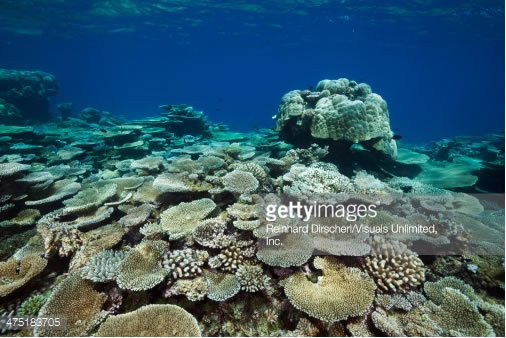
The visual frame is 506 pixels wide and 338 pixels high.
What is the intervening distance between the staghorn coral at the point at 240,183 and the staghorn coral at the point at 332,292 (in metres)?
1.68

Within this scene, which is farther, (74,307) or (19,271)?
(19,271)

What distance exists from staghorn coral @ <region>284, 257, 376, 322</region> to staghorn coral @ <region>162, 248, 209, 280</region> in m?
1.16

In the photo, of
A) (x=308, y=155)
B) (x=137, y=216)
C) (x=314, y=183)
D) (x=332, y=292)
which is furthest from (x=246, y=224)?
(x=308, y=155)

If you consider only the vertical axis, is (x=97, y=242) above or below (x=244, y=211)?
below

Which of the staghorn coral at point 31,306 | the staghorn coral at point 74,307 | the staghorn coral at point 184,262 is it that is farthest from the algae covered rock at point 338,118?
the staghorn coral at point 31,306

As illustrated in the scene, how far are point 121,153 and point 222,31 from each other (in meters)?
39.0

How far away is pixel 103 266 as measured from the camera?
138 inches

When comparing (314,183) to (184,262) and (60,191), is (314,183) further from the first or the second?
(60,191)

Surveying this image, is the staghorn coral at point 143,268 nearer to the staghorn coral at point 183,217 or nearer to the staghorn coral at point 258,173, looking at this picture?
the staghorn coral at point 183,217

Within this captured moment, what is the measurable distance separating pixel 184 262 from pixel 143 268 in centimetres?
53

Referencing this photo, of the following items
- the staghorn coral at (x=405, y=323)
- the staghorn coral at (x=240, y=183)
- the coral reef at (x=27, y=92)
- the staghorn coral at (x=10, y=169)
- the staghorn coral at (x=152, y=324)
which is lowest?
the coral reef at (x=27, y=92)

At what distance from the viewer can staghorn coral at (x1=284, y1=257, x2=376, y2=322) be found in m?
3.06

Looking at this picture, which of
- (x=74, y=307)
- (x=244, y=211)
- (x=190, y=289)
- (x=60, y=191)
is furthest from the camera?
(x=60, y=191)

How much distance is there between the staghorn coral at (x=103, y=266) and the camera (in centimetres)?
337
